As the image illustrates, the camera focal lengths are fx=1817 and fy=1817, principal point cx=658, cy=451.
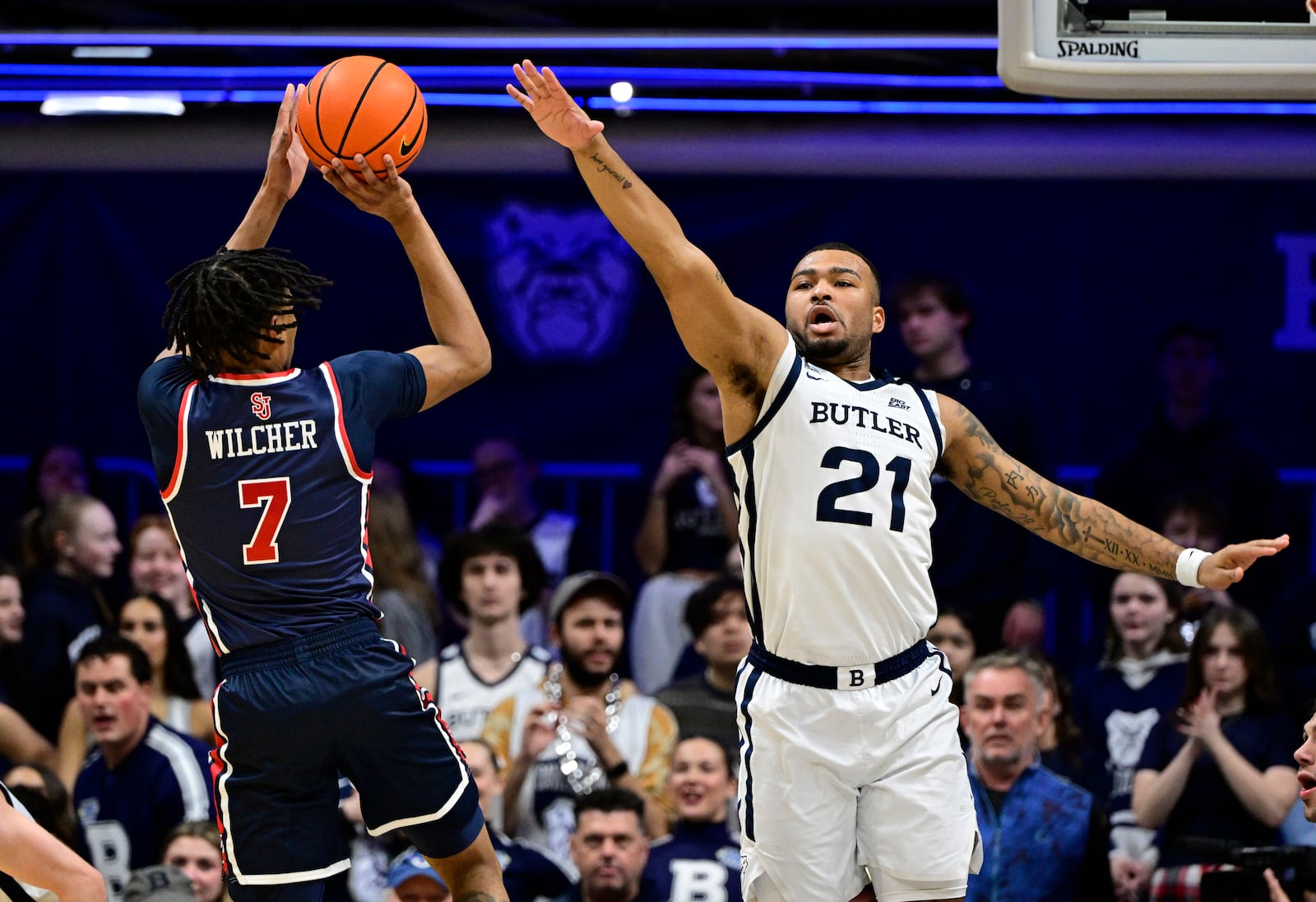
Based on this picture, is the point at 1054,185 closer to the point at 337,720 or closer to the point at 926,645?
the point at 926,645

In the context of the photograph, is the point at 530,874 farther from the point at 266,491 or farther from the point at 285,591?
the point at 266,491

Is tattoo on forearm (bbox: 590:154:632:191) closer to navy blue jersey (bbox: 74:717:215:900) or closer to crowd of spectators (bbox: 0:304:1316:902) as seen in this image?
crowd of spectators (bbox: 0:304:1316:902)

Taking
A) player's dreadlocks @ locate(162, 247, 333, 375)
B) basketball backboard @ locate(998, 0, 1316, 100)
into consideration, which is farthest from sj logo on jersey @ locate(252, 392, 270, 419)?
basketball backboard @ locate(998, 0, 1316, 100)

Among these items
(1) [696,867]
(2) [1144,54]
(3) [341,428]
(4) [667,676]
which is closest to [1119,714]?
(1) [696,867]

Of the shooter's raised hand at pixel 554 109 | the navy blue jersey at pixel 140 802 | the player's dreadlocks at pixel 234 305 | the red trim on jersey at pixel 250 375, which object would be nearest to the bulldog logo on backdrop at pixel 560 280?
the navy blue jersey at pixel 140 802

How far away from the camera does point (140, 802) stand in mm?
7848

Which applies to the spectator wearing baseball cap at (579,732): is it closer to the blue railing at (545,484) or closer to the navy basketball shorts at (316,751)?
the blue railing at (545,484)

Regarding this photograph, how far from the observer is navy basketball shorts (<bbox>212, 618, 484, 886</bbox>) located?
15.4 feet

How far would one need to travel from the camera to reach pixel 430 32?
8781 millimetres

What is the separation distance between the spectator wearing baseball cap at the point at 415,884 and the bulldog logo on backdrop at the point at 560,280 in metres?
3.78

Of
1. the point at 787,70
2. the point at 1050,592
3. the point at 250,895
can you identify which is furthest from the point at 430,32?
the point at 250,895

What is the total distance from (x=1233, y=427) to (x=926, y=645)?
15.7 ft

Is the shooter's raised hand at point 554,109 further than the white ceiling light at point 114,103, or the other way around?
the white ceiling light at point 114,103

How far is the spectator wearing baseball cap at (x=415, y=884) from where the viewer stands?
7.07 meters
